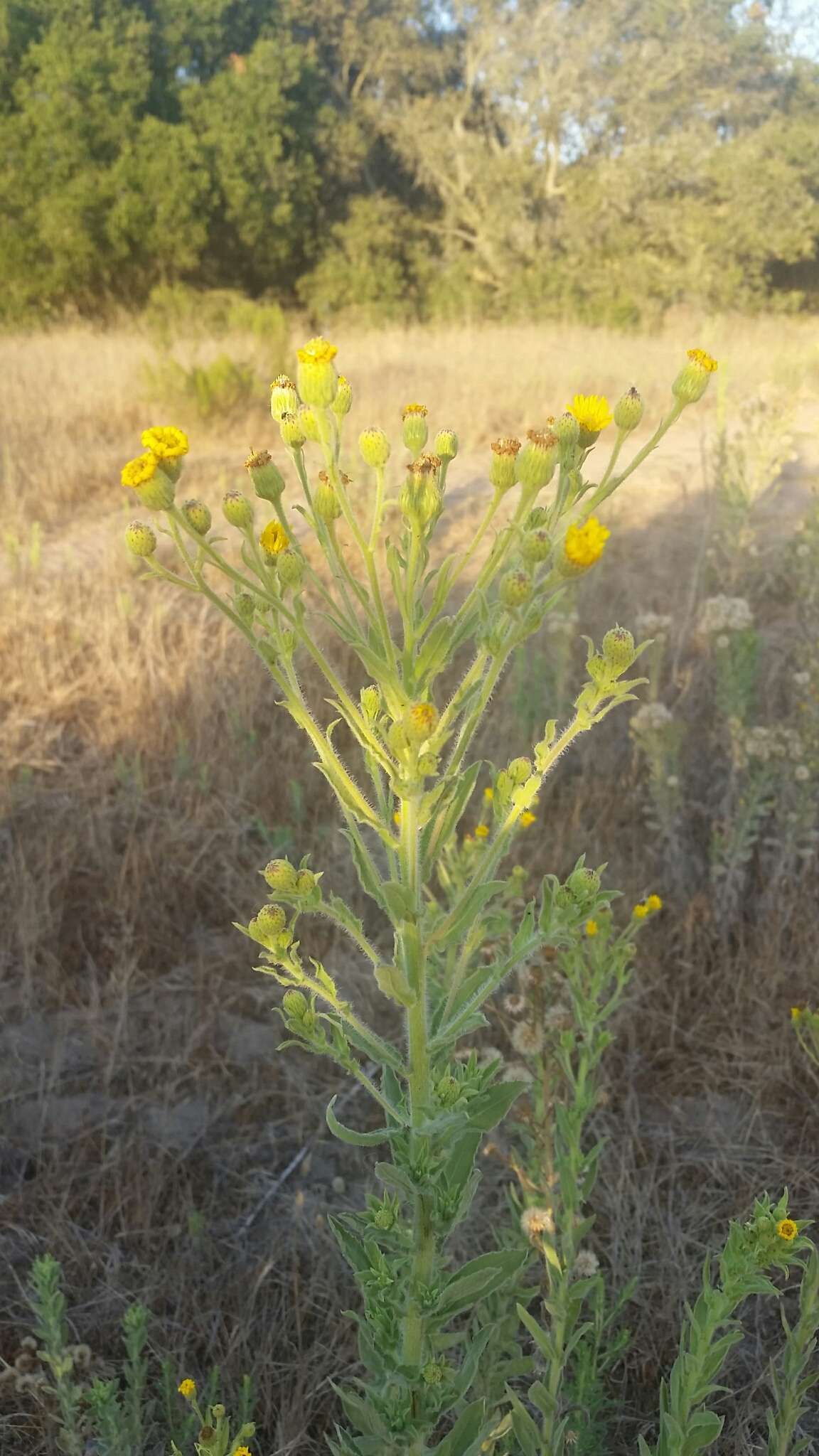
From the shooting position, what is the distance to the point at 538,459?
1.02m

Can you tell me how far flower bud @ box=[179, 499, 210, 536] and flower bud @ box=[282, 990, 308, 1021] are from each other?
0.52m

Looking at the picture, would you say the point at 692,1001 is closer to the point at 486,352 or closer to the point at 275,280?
the point at 486,352

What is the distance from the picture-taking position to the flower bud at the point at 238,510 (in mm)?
1055

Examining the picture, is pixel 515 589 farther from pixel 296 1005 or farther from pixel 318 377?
pixel 296 1005

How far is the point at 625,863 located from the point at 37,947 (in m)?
1.58

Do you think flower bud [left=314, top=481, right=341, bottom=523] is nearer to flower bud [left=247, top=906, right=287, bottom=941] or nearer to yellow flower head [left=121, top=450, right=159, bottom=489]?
yellow flower head [left=121, top=450, right=159, bottom=489]

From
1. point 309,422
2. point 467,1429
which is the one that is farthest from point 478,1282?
point 309,422

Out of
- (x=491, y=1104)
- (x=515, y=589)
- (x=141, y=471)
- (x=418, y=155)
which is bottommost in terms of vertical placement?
(x=491, y=1104)

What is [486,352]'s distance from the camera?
940cm

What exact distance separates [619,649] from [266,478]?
431 mm

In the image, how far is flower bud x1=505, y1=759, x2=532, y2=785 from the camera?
106 centimetres

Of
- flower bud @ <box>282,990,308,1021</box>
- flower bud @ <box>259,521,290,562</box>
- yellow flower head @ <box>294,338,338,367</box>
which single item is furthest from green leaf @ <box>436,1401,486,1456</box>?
yellow flower head @ <box>294,338,338,367</box>

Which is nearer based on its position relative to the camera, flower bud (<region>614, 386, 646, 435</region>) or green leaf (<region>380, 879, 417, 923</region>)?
green leaf (<region>380, 879, 417, 923</region>)

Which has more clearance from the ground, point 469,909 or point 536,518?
point 536,518
